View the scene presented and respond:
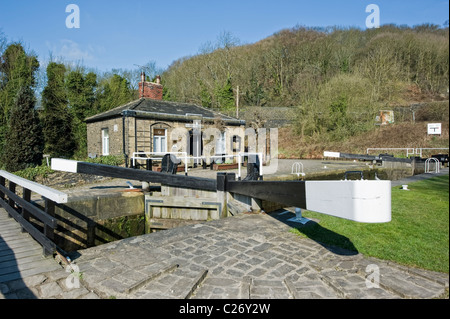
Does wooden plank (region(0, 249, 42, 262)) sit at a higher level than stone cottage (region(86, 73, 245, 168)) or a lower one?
lower

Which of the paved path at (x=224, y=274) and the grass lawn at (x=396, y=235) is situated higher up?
the grass lawn at (x=396, y=235)

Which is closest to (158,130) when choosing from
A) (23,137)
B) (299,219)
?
(23,137)

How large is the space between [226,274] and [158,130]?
12.2 m

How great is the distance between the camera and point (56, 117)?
20.1m

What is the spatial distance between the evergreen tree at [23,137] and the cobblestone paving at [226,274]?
13.6 metres

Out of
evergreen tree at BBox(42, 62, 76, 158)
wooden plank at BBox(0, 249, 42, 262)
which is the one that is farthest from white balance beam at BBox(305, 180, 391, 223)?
evergreen tree at BBox(42, 62, 76, 158)

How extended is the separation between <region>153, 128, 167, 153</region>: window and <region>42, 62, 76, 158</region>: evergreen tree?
9953 mm

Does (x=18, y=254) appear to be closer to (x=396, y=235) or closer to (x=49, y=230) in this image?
(x=49, y=230)

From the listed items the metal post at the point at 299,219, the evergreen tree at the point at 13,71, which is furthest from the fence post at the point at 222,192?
the evergreen tree at the point at 13,71

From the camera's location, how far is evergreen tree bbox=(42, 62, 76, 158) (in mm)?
19734

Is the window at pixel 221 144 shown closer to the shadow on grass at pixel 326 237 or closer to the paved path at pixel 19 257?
the shadow on grass at pixel 326 237

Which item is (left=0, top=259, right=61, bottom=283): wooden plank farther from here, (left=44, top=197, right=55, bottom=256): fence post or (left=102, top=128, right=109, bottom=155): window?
(left=102, top=128, right=109, bottom=155): window

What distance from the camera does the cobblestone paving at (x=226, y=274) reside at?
2336 mm

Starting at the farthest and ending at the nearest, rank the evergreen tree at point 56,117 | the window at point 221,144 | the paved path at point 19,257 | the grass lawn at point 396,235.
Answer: the evergreen tree at point 56,117 → the window at point 221,144 → the paved path at point 19,257 → the grass lawn at point 396,235
